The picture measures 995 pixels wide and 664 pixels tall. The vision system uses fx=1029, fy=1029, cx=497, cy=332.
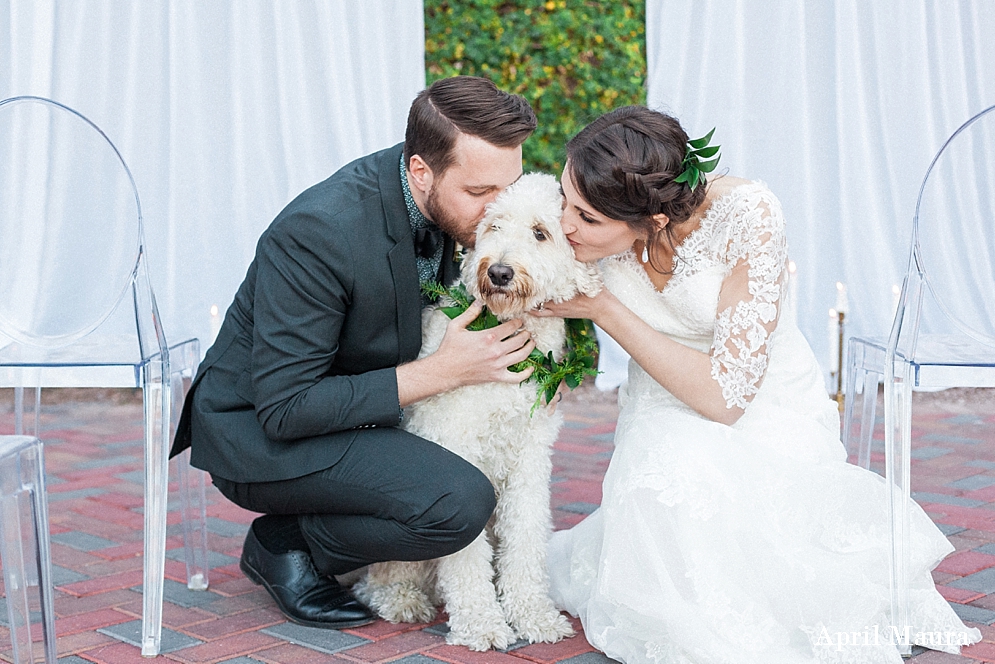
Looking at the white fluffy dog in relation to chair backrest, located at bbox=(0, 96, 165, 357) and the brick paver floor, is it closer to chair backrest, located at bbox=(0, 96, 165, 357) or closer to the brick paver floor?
the brick paver floor

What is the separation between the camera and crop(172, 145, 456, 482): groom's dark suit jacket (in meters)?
2.54

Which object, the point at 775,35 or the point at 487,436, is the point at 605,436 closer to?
the point at 775,35

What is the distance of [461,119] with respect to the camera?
2555 millimetres

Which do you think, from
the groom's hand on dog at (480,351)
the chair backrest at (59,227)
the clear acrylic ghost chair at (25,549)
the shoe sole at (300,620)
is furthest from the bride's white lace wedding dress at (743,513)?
the chair backrest at (59,227)

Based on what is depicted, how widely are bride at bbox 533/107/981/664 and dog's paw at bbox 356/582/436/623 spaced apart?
39cm

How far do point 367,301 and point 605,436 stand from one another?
2840 mm

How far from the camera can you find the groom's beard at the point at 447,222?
2635 mm

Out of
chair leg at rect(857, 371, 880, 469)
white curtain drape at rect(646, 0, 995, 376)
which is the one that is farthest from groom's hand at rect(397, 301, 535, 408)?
white curtain drape at rect(646, 0, 995, 376)

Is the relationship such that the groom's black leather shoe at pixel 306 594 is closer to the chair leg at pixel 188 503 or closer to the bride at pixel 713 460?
the chair leg at pixel 188 503

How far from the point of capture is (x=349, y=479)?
2.60 meters

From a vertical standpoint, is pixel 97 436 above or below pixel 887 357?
below

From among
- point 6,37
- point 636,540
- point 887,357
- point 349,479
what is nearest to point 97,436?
point 6,37

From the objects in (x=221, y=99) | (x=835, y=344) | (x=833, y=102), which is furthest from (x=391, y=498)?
(x=833, y=102)

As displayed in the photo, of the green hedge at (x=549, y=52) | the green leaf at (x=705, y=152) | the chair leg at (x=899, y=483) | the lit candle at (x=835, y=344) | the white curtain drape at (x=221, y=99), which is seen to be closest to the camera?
the chair leg at (x=899, y=483)
